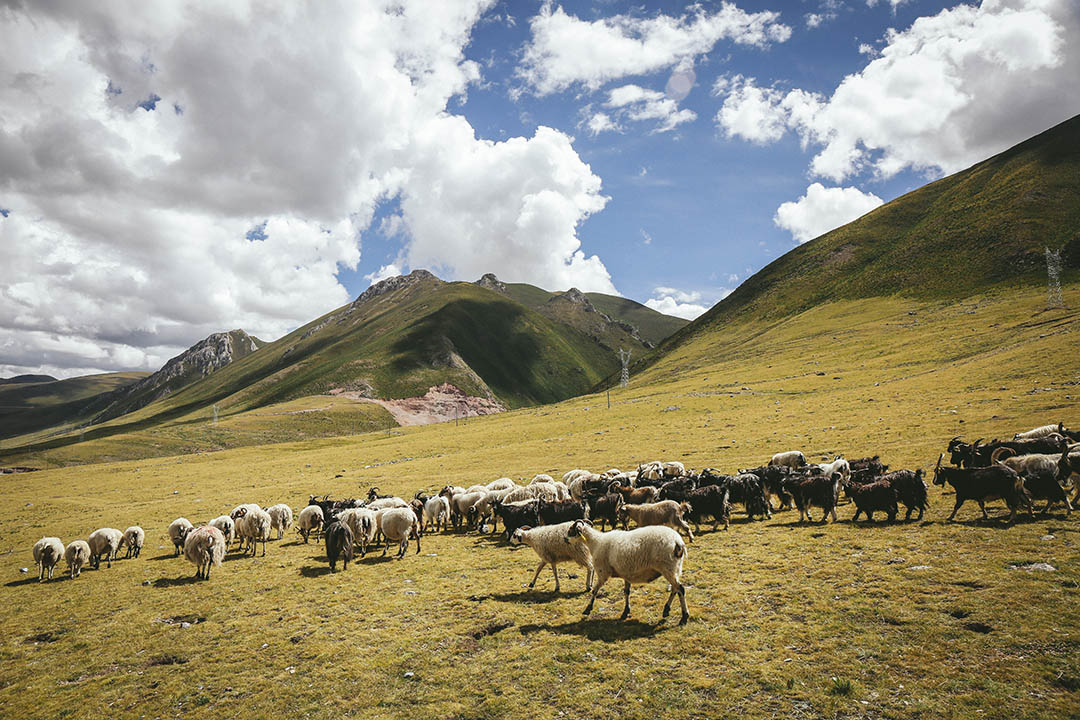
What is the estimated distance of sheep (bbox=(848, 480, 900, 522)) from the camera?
17.0 meters

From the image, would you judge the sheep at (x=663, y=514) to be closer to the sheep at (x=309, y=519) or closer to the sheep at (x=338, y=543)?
the sheep at (x=338, y=543)

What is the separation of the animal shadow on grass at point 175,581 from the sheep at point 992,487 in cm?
2786

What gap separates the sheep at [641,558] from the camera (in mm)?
11250

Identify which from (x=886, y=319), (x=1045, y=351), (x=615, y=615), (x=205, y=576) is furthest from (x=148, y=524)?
(x=886, y=319)

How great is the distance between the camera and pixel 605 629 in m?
11.3

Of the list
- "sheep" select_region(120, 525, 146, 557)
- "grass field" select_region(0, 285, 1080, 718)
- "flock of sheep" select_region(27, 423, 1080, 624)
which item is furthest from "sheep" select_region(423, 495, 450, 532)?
"sheep" select_region(120, 525, 146, 557)

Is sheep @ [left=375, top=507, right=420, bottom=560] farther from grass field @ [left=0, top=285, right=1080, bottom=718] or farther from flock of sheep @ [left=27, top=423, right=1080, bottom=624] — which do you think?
grass field @ [left=0, top=285, right=1080, bottom=718]

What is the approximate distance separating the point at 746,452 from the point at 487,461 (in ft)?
82.1

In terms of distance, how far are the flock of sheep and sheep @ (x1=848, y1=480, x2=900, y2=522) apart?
0.04 m

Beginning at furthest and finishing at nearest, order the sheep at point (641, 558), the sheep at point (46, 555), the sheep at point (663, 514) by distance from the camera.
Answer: the sheep at point (46, 555) → the sheep at point (663, 514) → the sheep at point (641, 558)

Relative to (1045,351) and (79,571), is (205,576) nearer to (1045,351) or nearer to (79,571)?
(79,571)

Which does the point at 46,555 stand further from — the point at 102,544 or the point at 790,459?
the point at 790,459

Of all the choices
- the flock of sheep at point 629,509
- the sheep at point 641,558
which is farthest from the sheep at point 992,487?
the sheep at point 641,558

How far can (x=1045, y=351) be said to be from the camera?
48156mm
